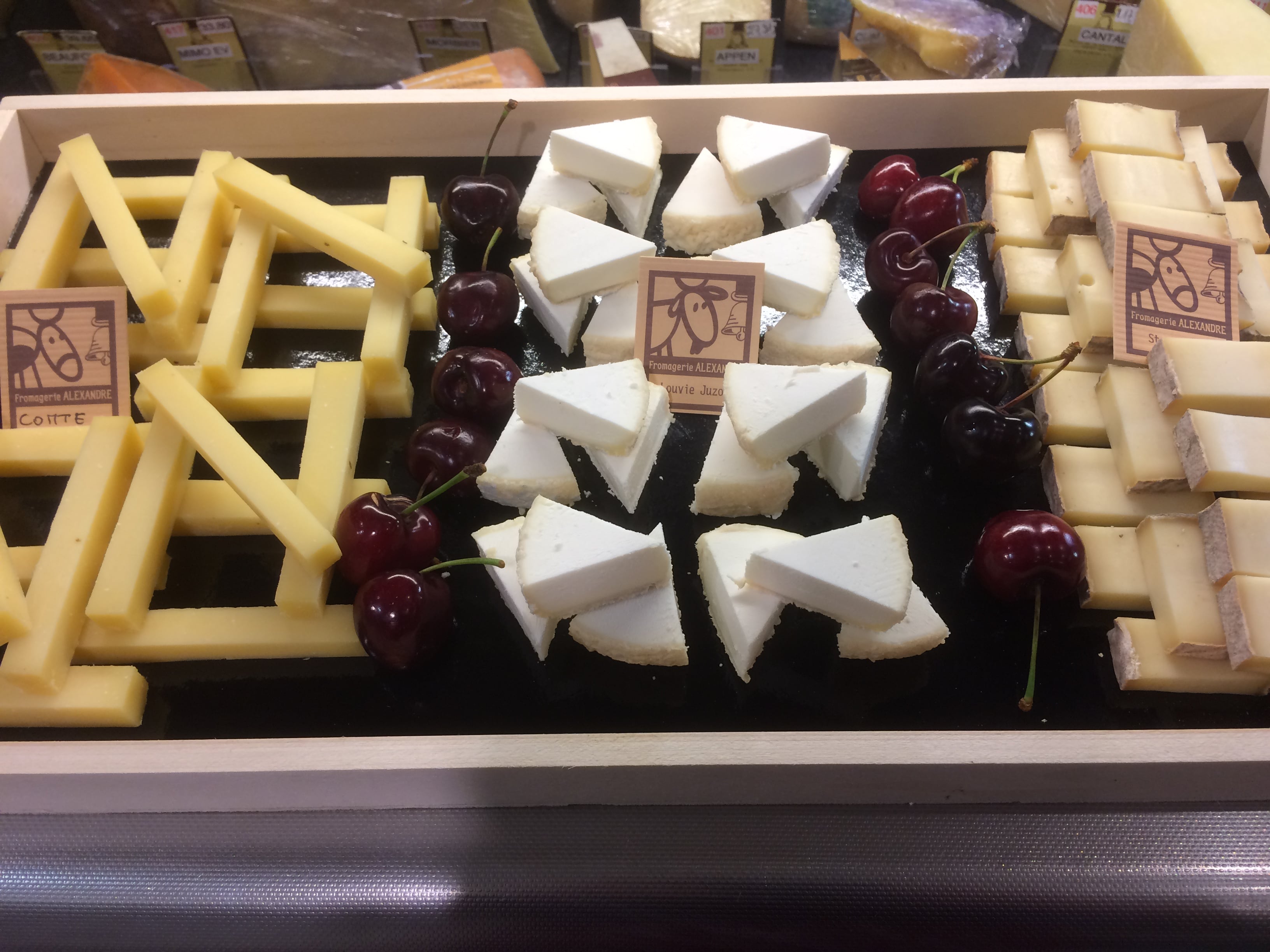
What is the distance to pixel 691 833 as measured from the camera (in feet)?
4.03

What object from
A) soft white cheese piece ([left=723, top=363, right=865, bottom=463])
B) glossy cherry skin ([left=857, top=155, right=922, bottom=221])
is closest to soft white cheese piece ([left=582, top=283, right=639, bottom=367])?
soft white cheese piece ([left=723, top=363, right=865, bottom=463])

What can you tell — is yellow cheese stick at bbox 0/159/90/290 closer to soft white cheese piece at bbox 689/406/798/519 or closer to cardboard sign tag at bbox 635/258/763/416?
cardboard sign tag at bbox 635/258/763/416

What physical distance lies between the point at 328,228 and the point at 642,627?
95 centimetres

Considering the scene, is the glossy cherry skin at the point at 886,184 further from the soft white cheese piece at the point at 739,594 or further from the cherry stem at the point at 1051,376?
the soft white cheese piece at the point at 739,594

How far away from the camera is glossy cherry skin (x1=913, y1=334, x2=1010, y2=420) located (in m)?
Answer: 1.53

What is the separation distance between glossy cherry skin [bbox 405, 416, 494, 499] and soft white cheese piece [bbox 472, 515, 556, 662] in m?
0.12

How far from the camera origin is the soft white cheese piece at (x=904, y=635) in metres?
1.34

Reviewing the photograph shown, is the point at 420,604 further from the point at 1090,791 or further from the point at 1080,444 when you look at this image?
the point at 1080,444

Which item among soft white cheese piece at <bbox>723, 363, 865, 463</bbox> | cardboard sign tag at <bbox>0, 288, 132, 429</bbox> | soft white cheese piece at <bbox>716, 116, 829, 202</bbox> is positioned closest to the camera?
soft white cheese piece at <bbox>723, 363, 865, 463</bbox>

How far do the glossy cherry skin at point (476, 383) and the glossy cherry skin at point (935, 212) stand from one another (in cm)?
90

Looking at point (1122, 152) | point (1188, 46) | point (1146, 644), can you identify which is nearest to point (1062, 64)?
point (1188, 46)

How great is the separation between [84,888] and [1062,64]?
2904 millimetres

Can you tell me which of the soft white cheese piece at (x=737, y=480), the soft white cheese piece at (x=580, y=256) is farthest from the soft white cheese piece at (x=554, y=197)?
the soft white cheese piece at (x=737, y=480)

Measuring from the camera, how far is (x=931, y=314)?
5.33 ft
